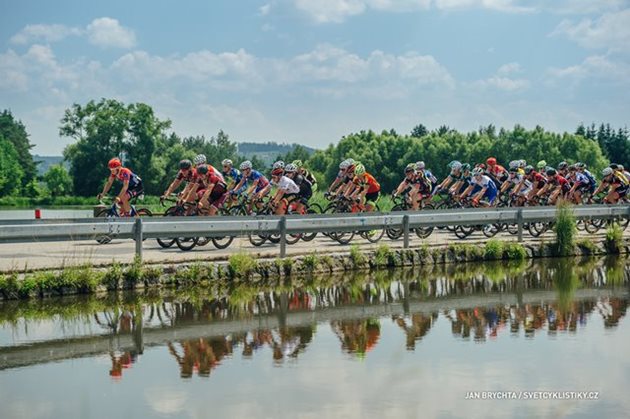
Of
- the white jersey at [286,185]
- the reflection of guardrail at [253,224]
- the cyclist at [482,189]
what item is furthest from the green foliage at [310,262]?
the cyclist at [482,189]

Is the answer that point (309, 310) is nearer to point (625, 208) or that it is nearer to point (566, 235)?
point (566, 235)

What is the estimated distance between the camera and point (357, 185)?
25609 millimetres

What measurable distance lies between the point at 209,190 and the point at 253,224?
9.20 feet

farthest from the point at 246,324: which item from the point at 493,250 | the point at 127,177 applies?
the point at 493,250

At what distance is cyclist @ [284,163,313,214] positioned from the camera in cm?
2392

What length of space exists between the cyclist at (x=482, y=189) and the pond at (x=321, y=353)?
9.84m

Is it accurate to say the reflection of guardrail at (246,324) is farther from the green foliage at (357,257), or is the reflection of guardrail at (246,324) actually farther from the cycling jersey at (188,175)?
the cycling jersey at (188,175)

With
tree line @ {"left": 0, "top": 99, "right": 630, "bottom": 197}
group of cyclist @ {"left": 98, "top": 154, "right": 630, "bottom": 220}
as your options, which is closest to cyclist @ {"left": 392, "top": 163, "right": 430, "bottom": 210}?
group of cyclist @ {"left": 98, "top": 154, "right": 630, "bottom": 220}

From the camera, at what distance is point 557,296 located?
16.6 meters

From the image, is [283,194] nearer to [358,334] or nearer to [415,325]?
[415,325]

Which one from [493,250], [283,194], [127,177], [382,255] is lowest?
[493,250]

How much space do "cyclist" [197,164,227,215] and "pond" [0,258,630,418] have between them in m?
5.53

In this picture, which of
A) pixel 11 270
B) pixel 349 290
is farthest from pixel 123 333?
pixel 349 290

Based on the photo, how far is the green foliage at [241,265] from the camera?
18312 mm
